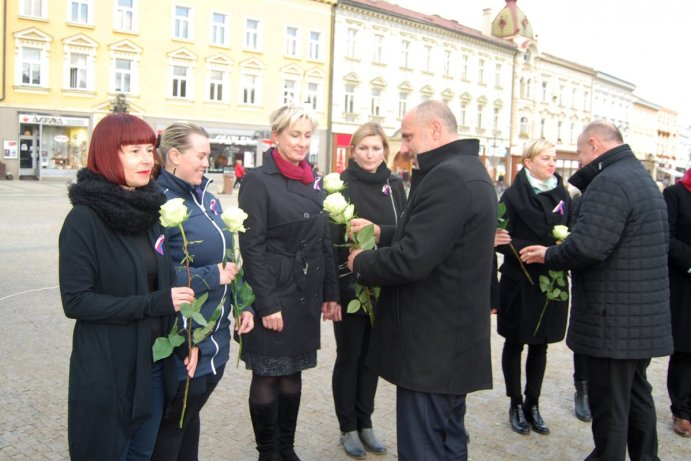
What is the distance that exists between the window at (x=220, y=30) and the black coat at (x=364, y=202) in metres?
32.7

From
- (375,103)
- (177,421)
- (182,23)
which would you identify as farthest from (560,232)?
(375,103)

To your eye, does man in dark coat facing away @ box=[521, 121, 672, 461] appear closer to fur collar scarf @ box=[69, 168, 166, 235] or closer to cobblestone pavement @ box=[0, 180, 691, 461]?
cobblestone pavement @ box=[0, 180, 691, 461]

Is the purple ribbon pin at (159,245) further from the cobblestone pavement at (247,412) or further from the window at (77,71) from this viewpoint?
the window at (77,71)

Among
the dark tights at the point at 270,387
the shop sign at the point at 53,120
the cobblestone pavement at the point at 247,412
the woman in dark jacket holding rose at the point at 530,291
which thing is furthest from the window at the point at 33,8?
the dark tights at the point at 270,387

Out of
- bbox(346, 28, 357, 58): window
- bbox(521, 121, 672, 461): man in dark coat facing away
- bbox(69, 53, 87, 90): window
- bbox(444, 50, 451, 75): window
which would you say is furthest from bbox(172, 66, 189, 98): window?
bbox(521, 121, 672, 461): man in dark coat facing away

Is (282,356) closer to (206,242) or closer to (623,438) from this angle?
(206,242)

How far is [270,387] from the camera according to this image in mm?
3654

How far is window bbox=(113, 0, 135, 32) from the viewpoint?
3156 centimetres

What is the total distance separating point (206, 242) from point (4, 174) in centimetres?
3049

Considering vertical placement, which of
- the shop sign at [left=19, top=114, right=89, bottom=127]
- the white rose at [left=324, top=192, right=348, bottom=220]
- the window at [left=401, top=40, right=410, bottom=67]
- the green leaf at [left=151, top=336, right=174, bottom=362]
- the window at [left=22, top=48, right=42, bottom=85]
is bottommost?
the green leaf at [left=151, top=336, right=174, bottom=362]

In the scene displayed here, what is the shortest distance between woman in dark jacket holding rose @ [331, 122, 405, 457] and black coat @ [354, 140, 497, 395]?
109 cm

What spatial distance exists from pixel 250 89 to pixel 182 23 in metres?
5.09

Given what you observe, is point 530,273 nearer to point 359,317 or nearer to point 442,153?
point 359,317

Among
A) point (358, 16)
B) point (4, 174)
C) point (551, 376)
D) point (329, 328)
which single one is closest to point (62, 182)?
point (4, 174)
